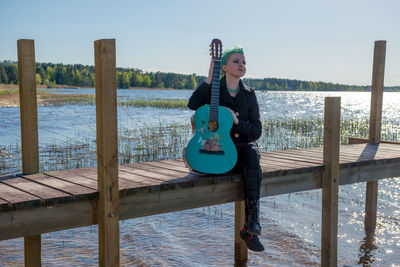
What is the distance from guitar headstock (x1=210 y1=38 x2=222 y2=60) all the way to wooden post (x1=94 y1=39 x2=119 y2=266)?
1.04 metres

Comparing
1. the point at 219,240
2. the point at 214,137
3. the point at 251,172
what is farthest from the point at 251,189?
the point at 219,240

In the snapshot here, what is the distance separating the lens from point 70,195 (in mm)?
3041

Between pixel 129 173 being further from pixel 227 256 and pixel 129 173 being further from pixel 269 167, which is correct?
pixel 227 256

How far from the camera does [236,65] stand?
3.88m

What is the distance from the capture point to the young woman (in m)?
3.65

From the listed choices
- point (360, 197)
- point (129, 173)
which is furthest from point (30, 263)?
point (360, 197)

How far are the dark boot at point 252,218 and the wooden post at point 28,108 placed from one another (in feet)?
6.09

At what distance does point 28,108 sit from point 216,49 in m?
1.71

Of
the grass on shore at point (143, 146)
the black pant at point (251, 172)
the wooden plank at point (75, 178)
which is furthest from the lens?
the grass on shore at point (143, 146)

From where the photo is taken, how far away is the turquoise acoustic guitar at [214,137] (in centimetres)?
366

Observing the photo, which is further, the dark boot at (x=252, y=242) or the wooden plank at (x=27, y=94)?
the wooden plank at (x=27, y=94)

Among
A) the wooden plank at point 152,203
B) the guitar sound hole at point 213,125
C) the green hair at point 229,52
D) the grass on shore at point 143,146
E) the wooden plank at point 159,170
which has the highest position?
the green hair at point 229,52

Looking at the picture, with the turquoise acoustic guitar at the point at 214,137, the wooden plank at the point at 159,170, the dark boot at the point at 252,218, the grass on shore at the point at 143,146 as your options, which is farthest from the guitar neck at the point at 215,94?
the grass on shore at the point at 143,146

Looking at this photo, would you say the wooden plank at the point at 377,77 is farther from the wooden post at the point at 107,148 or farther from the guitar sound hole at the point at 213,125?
the wooden post at the point at 107,148
